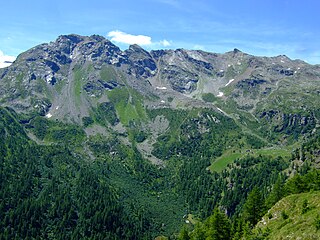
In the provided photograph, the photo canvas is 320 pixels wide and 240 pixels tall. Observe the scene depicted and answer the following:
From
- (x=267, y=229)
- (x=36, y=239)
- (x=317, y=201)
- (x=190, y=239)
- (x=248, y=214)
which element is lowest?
(x=36, y=239)

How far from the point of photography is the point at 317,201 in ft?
191

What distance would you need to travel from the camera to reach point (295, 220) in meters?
55.5

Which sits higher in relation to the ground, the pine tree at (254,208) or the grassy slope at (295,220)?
the grassy slope at (295,220)

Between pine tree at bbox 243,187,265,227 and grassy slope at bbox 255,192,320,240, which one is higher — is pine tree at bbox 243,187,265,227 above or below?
below

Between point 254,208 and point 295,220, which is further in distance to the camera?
point 254,208

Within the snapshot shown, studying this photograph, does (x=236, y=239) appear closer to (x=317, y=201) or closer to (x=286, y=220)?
(x=286, y=220)

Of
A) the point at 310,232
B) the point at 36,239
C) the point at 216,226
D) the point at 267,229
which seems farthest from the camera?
the point at 36,239

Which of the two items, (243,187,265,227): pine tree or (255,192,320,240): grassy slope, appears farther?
(243,187,265,227): pine tree

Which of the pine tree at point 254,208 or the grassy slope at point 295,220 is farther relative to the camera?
the pine tree at point 254,208

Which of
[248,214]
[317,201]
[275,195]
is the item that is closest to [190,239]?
→ [248,214]

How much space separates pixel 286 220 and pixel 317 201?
6.28 m

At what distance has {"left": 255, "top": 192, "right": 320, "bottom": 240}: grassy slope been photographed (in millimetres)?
47438

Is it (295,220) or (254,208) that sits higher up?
(295,220)

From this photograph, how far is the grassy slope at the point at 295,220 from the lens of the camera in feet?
156
